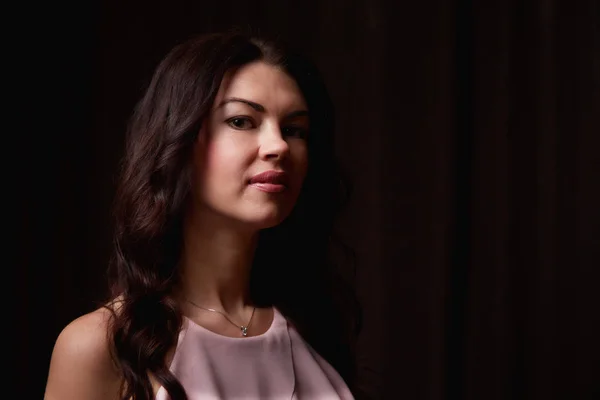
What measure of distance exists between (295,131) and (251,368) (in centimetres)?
51

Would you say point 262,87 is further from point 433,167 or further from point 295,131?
point 433,167

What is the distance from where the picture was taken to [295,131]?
60.0 inches

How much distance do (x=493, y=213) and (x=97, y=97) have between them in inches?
50.4

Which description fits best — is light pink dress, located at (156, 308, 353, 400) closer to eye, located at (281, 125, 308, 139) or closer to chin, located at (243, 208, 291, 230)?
chin, located at (243, 208, 291, 230)

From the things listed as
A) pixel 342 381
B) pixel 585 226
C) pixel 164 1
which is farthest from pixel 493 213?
pixel 164 1

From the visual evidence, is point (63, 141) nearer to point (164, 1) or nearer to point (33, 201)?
point (33, 201)

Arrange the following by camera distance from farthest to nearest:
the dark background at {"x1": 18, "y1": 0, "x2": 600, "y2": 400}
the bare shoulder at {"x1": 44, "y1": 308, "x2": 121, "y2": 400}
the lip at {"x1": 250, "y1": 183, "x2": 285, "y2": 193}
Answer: the dark background at {"x1": 18, "y1": 0, "x2": 600, "y2": 400}, the lip at {"x1": 250, "y1": 183, "x2": 285, "y2": 193}, the bare shoulder at {"x1": 44, "y1": 308, "x2": 121, "y2": 400}

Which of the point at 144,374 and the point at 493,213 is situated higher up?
the point at 493,213

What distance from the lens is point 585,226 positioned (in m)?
2.14

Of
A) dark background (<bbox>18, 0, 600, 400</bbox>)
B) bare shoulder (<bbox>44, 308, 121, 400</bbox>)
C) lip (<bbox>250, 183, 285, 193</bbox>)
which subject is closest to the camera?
bare shoulder (<bbox>44, 308, 121, 400</bbox>)

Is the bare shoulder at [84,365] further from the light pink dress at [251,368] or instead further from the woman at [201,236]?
the light pink dress at [251,368]

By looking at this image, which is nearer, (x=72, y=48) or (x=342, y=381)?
(x=342, y=381)

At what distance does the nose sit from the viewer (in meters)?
1.41

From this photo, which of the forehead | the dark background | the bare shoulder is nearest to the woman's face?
the forehead
